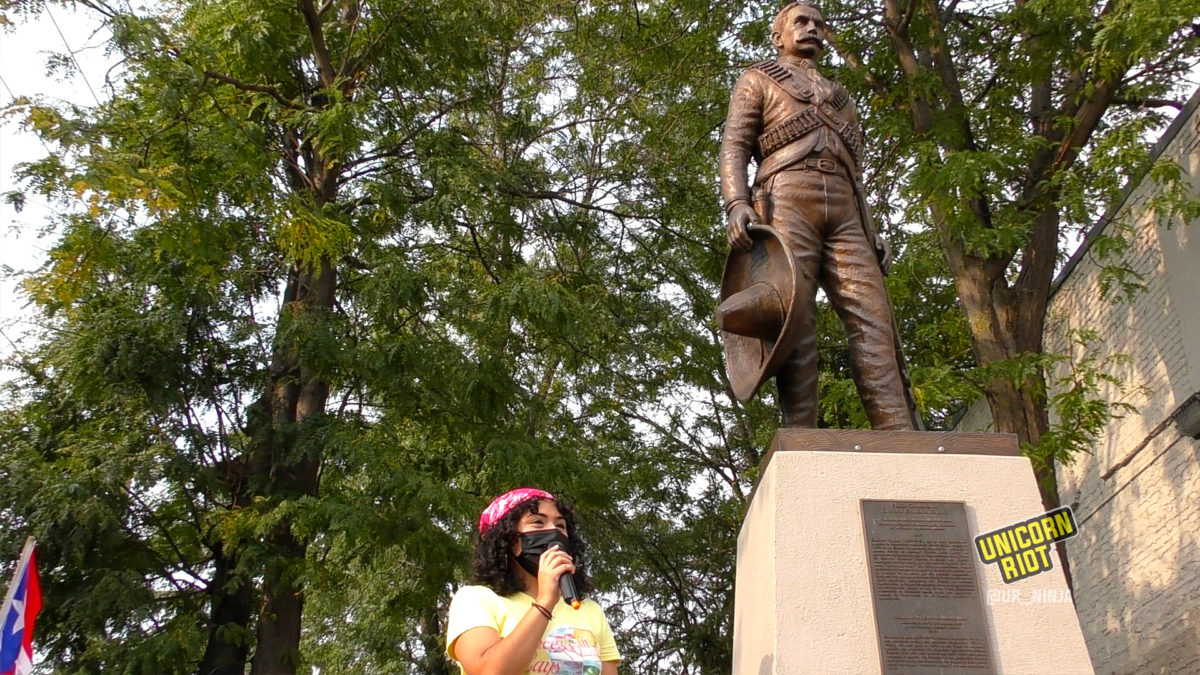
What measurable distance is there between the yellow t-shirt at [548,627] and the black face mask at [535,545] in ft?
0.29

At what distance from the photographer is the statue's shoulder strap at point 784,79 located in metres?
5.23

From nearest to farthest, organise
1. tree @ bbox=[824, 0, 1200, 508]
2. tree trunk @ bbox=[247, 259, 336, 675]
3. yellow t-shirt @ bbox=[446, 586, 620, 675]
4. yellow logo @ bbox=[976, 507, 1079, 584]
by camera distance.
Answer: yellow t-shirt @ bbox=[446, 586, 620, 675] → yellow logo @ bbox=[976, 507, 1079, 584] → tree @ bbox=[824, 0, 1200, 508] → tree trunk @ bbox=[247, 259, 336, 675]

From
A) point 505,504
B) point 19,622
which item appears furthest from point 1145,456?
point 19,622

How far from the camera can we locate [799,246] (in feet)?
15.9

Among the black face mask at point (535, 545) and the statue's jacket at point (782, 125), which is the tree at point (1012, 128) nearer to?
the statue's jacket at point (782, 125)

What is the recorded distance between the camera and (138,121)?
8789 millimetres

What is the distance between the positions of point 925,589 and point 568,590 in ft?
5.85

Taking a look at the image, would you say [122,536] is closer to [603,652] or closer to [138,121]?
[138,121]

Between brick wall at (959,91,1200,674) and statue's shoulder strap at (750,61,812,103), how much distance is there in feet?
13.4

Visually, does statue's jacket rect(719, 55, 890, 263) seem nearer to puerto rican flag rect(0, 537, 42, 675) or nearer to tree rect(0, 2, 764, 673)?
tree rect(0, 2, 764, 673)

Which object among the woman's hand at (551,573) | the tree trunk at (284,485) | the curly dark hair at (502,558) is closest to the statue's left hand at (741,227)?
the curly dark hair at (502,558)

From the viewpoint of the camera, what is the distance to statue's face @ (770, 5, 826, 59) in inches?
217

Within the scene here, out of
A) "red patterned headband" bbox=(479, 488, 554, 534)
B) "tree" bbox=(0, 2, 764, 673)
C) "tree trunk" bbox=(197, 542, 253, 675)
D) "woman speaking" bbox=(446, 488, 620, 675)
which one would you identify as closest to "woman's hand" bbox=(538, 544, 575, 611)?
"woman speaking" bbox=(446, 488, 620, 675)

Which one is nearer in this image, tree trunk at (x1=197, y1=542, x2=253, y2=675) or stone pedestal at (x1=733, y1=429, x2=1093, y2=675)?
stone pedestal at (x1=733, y1=429, x2=1093, y2=675)
